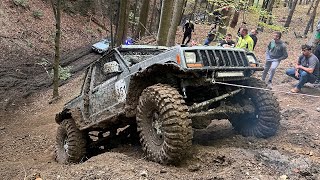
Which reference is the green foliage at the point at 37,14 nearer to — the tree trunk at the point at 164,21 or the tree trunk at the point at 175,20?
the tree trunk at the point at 175,20

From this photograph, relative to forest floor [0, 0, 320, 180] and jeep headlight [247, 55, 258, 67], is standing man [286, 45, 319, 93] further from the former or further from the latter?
jeep headlight [247, 55, 258, 67]

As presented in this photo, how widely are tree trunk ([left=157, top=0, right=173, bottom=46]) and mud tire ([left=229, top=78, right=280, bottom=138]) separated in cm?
563

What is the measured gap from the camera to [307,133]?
6.70 m

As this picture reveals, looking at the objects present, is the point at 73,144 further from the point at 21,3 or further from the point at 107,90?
the point at 21,3

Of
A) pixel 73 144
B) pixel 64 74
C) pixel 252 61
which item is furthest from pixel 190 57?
pixel 64 74

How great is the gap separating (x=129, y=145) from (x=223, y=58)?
2816mm

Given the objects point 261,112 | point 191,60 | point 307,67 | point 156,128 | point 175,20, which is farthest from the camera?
point 175,20

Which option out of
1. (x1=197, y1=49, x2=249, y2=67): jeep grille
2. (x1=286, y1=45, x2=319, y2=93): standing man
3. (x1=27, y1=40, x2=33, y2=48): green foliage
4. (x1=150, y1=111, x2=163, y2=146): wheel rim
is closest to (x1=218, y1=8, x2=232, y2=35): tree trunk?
(x1=27, y1=40, x2=33, y2=48): green foliage

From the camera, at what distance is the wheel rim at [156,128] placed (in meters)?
5.51

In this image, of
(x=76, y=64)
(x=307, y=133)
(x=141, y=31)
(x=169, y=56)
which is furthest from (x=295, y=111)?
(x=141, y=31)

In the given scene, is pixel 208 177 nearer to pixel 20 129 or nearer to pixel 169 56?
pixel 169 56

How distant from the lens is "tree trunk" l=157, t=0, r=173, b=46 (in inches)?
452

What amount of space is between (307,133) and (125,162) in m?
3.49

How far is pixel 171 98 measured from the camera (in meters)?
5.14
